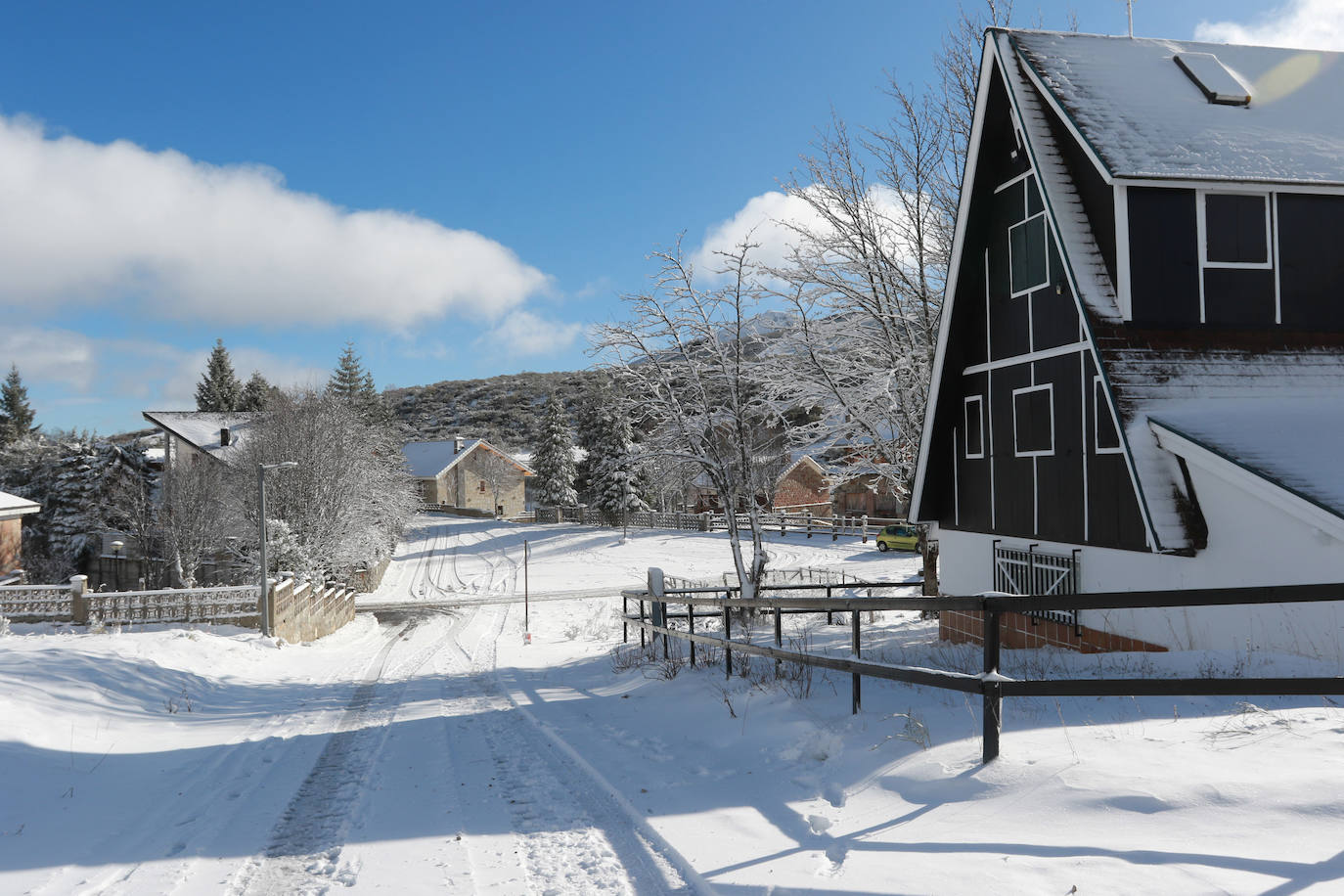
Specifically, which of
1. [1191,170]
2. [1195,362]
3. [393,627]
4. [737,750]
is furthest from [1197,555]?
[393,627]

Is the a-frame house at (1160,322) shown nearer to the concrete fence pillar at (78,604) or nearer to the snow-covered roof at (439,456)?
the concrete fence pillar at (78,604)

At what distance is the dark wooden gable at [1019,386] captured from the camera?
12.2 m

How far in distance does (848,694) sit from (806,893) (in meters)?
3.56

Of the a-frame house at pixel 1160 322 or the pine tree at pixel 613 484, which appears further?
the pine tree at pixel 613 484

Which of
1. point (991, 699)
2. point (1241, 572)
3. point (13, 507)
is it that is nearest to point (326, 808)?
point (991, 699)

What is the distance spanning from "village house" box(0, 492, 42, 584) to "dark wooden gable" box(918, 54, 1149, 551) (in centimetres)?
4660

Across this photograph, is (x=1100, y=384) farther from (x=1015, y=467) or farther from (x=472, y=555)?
(x=472, y=555)

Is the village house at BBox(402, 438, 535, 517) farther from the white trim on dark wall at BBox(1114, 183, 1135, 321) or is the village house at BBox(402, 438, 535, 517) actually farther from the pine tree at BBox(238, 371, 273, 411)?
the white trim on dark wall at BBox(1114, 183, 1135, 321)

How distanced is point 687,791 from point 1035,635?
34.4 feet

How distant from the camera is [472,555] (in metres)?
54.3

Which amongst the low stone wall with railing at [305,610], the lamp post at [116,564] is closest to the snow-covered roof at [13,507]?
the lamp post at [116,564]

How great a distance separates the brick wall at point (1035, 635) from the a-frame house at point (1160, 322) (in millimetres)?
74

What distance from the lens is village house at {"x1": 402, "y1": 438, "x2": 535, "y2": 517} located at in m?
84.7

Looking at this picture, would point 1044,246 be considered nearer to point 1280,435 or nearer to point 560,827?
point 1280,435
